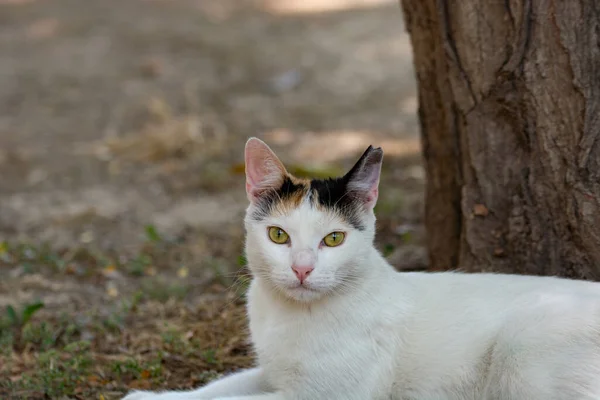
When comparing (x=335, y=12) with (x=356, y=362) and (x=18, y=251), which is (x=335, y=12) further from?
(x=356, y=362)

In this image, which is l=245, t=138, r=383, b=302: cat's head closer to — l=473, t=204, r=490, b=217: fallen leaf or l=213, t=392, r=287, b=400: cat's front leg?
l=213, t=392, r=287, b=400: cat's front leg

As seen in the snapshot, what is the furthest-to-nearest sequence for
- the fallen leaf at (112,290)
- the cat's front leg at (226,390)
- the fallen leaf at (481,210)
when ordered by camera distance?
the fallen leaf at (112,290), the fallen leaf at (481,210), the cat's front leg at (226,390)

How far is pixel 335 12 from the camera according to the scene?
10852 mm

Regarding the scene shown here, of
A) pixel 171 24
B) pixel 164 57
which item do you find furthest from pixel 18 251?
pixel 171 24

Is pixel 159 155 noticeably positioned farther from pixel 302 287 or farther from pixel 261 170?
pixel 302 287

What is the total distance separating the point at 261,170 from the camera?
3508 millimetres

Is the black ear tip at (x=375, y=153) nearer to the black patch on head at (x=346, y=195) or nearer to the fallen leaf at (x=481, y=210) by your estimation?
the black patch on head at (x=346, y=195)

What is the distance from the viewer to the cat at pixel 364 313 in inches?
126

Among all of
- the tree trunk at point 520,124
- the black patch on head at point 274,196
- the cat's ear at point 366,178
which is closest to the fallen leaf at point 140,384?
the black patch on head at point 274,196

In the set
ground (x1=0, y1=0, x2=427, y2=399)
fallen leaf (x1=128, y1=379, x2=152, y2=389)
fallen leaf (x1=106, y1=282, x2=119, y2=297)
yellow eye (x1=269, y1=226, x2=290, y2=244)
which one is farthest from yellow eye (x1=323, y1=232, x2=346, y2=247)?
fallen leaf (x1=106, y1=282, x2=119, y2=297)

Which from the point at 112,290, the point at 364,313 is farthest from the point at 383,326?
the point at 112,290

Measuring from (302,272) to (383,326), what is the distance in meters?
0.46

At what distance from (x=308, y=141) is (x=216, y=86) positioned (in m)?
1.68

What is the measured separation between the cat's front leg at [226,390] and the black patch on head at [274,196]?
0.70 meters
